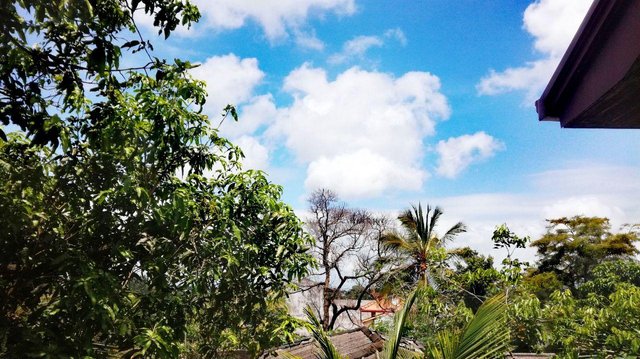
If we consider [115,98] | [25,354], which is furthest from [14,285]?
[115,98]

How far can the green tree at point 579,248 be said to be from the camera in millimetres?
23516

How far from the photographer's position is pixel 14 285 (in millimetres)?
3818

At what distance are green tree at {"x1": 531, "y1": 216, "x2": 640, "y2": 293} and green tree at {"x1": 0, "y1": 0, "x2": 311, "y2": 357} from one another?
2317cm

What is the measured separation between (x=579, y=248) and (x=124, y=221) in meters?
25.4

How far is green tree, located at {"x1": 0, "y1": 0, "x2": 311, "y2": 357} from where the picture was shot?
3258 millimetres

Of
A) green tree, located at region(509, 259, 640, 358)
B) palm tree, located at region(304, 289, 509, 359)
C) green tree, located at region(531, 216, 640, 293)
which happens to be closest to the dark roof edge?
palm tree, located at region(304, 289, 509, 359)

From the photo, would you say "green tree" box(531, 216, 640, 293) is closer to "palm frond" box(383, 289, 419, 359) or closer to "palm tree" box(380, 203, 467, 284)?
"palm tree" box(380, 203, 467, 284)

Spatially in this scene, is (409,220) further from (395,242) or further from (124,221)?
(124,221)

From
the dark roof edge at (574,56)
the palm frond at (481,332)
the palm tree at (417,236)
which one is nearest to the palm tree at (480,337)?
the palm frond at (481,332)

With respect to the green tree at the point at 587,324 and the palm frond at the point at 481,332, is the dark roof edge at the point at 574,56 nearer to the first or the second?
the palm frond at the point at 481,332

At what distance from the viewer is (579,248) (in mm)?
23797

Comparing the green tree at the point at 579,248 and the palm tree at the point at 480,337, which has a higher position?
the green tree at the point at 579,248

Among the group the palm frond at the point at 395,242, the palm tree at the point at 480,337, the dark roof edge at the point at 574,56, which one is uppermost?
the palm frond at the point at 395,242

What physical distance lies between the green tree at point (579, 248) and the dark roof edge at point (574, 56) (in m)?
24.0
